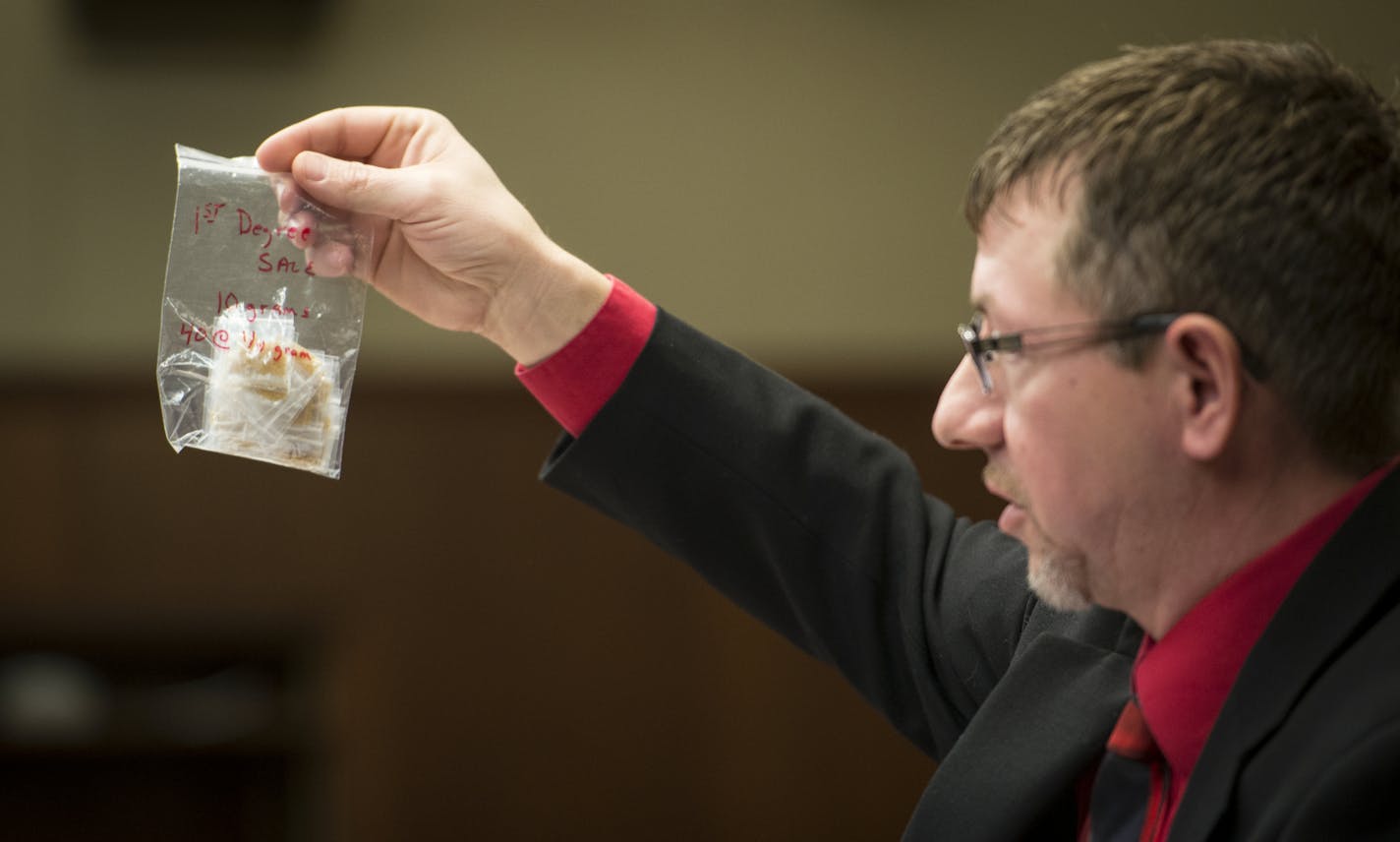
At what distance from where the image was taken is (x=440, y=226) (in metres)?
1.37

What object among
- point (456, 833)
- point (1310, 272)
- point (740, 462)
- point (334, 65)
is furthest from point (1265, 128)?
point (334, 65)

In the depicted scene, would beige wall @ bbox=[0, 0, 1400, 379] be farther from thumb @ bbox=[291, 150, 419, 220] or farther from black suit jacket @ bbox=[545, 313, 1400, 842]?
thumb @ bbox=[291, 150, 419, 220]

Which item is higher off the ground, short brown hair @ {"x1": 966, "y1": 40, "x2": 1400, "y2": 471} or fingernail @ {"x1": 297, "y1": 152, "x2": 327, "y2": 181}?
short brown hair @ {"x1": 966, "y1": 40, "x2": 1400, "y2": 471}

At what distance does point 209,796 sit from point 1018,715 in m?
2.75

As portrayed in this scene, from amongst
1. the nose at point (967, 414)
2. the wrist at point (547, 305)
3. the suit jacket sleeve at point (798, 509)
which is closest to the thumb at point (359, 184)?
A: the wrist at point (547, 305)

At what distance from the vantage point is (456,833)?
345 cm

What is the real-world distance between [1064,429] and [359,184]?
2.06ft

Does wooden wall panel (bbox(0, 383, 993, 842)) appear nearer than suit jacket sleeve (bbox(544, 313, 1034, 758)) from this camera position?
No

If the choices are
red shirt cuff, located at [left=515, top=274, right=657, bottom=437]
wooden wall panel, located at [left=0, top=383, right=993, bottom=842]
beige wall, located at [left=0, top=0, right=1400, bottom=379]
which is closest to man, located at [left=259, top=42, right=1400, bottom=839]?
red shirt cuff, located at [left=515, top=274, right=657, bottom=437]

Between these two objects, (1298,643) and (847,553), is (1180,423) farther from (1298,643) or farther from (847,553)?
(847,553)

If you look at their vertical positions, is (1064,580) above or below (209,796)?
above

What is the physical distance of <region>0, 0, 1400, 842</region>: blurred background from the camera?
3434 millimetres

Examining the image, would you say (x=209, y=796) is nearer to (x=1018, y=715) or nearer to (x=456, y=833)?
(x=456, y=833)

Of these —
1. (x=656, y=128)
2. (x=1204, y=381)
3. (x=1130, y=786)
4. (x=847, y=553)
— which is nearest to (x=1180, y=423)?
(x=1204, y=381)
